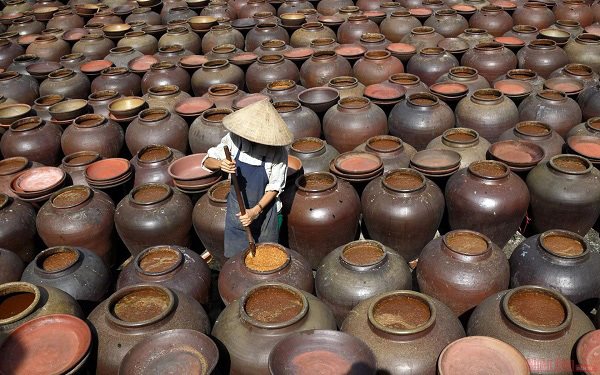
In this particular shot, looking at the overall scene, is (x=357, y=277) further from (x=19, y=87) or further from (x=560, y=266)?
(x=19, y=87)

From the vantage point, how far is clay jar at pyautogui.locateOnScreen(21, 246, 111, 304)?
4.64 m

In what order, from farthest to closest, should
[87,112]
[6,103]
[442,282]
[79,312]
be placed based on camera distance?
[6,103]
[87,112]
[442,282]
[79,312]

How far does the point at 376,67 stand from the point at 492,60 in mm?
2240

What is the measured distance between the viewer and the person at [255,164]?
4.36 metres

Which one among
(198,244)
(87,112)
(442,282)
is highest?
(442,282)

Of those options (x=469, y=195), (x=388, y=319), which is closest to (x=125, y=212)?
(x=388, y=319)

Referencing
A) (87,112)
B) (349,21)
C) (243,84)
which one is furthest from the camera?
(349,21)

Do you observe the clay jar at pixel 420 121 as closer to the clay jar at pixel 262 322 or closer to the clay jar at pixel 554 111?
the clay jar at pixel 554 111

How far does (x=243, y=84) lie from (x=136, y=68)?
7.47ft

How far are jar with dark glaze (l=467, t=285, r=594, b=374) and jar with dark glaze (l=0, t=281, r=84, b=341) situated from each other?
334 cm

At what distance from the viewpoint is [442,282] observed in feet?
14.9

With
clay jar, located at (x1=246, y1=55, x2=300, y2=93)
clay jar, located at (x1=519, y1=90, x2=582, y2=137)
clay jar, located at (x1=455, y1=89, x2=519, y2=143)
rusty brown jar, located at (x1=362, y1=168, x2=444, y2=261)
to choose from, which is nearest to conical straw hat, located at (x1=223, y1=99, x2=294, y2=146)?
rusty brown jar, located at (x1=362, y1=168, x2=444, y2=261)

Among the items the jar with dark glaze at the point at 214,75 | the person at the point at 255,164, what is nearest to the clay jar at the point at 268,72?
the jar with dark glaze at the point at 214,75

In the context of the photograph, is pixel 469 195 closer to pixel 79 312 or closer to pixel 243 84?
pixel 79 312
